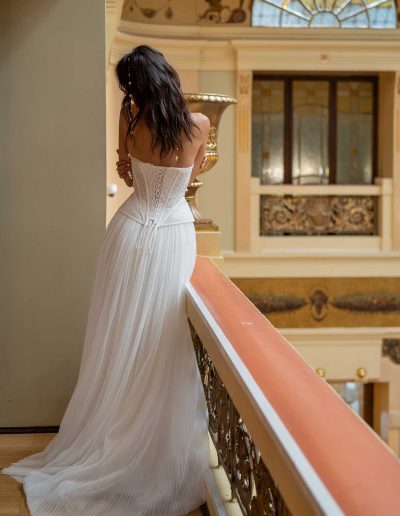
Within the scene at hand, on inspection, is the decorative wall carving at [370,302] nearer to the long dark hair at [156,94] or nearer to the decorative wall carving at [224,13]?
the decorative wall carving at [224,13]

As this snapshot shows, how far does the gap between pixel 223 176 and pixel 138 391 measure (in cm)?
1227

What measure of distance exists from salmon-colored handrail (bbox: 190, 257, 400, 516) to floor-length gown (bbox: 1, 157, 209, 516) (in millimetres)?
553

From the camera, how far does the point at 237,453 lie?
303 cm

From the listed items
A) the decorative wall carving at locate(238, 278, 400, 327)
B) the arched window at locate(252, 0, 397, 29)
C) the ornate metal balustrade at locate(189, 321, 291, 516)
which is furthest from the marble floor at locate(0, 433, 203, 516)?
the arched window at locate(252, 0, 397, 29)

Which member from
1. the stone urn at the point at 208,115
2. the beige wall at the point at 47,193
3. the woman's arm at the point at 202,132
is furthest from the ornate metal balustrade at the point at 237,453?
the stone urn at the point at 208,115

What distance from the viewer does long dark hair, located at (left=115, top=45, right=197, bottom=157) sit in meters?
3.90

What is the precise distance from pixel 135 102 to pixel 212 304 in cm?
90

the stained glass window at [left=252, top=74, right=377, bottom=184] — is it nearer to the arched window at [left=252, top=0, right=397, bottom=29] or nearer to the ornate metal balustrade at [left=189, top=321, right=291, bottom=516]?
the arched window at [left=252, top=0, right=397, bottom=29]

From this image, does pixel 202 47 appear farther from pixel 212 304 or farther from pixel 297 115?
pixel 212 304

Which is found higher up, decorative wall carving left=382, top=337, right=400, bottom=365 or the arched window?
the arched window

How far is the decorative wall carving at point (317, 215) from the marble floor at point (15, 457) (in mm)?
11793

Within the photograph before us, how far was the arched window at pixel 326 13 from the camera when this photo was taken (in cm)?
1588

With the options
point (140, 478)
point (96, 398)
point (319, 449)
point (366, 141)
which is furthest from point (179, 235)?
point (366, 141)

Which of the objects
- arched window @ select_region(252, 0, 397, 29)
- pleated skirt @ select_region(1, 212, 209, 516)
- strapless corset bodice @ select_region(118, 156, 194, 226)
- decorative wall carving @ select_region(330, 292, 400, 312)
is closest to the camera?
pleated skirt @ select_region(1, 212, 209, 516)
